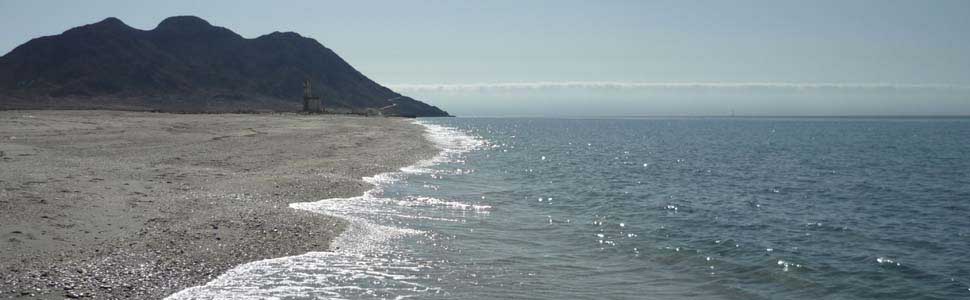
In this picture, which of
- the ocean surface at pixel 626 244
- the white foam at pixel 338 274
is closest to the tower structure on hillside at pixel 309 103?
the ocean surface at pixel 626 244

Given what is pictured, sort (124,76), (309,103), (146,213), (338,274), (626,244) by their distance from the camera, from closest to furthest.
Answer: (338,274)
(146,213)
(626,244)
(124,76)
(309,103)

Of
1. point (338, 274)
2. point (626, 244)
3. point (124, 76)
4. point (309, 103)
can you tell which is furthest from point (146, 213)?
point (124, 76)

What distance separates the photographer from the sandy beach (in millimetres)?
11664

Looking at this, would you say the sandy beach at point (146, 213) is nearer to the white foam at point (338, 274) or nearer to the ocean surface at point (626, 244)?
the white foam at point (338, 274)

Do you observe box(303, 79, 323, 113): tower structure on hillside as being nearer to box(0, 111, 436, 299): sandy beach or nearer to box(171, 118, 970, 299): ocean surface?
box(0, 111, 436, 299): sandy beach

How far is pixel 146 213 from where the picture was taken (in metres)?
17.6

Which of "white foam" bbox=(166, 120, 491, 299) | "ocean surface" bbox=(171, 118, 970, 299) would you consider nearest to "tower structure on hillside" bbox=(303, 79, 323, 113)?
"ocean surface" bbox=(171, 118, 970, 299)

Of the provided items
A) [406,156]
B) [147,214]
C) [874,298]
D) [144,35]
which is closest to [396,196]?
[147,214]

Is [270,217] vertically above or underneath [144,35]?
underneath

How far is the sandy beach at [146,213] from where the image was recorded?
11664mm

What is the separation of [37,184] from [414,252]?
13.1 m

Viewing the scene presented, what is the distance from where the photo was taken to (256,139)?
53219 millimetres

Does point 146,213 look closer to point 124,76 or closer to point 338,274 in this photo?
point 338,274

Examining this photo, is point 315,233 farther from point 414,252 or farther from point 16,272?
point 16,272
